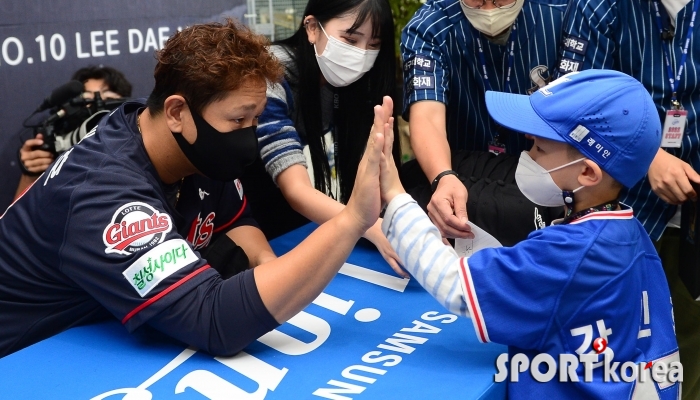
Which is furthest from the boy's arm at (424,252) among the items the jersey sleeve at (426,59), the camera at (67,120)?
the camera at (67,120)

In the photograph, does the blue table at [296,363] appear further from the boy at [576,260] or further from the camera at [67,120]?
the camera at [67,120]

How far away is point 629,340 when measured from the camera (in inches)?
52.9

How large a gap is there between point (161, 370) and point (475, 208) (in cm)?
81

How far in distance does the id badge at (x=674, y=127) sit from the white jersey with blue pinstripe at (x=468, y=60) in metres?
0.33

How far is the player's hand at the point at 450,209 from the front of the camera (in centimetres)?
166

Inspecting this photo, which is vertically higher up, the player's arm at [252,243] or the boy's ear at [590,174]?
the boy's ear at [590,174]

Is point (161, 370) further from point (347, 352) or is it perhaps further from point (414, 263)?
point (414, 263)

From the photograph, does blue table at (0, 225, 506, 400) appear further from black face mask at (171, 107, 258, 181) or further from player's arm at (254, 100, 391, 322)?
black face mask at (171, 107, 258, 181)

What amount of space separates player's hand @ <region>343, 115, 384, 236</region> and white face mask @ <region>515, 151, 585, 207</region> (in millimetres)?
301

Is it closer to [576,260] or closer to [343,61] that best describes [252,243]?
[343,61]

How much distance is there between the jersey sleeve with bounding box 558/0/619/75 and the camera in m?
1.90

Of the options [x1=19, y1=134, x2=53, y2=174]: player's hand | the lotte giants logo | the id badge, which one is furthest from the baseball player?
[x1=19, y1=134, x2=53, y2=174]: player's hand

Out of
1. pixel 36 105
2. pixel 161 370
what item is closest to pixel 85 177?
pixel 161 370

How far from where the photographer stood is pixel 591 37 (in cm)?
191
